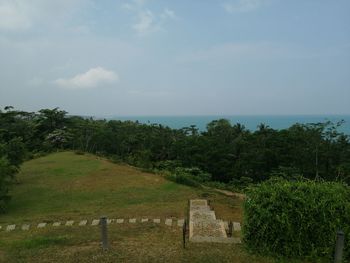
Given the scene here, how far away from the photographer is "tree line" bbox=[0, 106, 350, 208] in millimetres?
33812

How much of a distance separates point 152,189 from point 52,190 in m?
4.66

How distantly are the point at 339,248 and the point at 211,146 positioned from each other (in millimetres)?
31310

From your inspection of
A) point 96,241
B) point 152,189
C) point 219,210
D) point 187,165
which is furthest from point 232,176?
point 96,241

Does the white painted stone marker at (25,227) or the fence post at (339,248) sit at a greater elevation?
the fence post at (339,248)

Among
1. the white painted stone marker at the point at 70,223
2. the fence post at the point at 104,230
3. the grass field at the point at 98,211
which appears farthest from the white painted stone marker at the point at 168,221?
the fence post at the point at 104,230

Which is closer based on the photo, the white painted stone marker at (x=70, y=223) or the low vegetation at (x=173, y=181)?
the low vegetation at (x=173, y=181)

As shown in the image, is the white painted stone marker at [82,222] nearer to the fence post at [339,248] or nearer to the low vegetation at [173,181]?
the low vegetation at [173,181]

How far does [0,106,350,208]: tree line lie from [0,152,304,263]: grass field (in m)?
8.76

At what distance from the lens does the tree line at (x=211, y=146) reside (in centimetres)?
3381

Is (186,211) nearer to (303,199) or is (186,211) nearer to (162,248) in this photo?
(162,248)

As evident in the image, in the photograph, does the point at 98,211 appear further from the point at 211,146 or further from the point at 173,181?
the point at 211,146

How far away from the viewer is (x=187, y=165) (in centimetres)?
3691

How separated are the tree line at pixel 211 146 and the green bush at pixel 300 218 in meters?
21.5

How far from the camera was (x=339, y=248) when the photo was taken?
5.89 m
